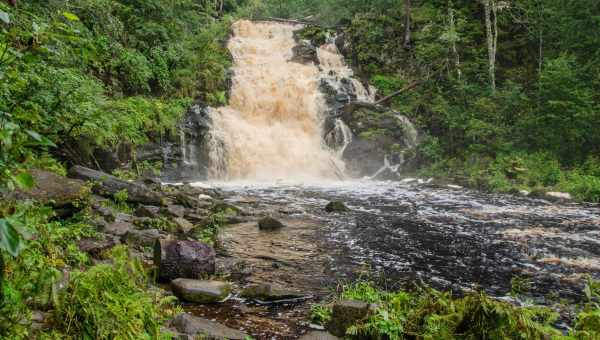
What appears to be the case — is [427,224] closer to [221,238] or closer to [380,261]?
[380,261]

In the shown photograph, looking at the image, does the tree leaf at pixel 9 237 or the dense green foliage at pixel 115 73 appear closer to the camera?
the tree leaf at pixel 9 237

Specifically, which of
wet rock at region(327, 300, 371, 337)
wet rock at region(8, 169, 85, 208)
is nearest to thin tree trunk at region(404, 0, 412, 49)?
wet rock at region(8, 169, 85, 208)

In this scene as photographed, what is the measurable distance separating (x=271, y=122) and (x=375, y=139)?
5458mm

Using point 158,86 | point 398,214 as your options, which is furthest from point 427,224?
point 158,86

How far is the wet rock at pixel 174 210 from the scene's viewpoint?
390 inches

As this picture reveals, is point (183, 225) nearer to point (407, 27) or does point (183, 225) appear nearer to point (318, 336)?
point (318, 336)

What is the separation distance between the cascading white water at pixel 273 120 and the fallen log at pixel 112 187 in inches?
362

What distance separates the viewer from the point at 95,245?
19.0 feet

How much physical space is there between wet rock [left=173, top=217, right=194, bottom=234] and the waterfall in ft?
32.5

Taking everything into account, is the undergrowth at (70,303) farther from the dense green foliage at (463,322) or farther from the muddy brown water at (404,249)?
the dense green foliage at (463,322)

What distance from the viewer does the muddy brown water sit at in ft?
21.4

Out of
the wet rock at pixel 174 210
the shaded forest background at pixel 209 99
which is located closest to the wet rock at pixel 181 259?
the shaded forest background at pixel 209 99

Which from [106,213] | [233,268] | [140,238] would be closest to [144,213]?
[106,213]

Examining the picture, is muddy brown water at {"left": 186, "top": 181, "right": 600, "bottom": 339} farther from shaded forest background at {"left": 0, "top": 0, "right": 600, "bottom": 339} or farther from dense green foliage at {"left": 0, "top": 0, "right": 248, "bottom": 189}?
dense green foliage at {"left": 0, "top": 0, "right": 248, "bottom": 189}
